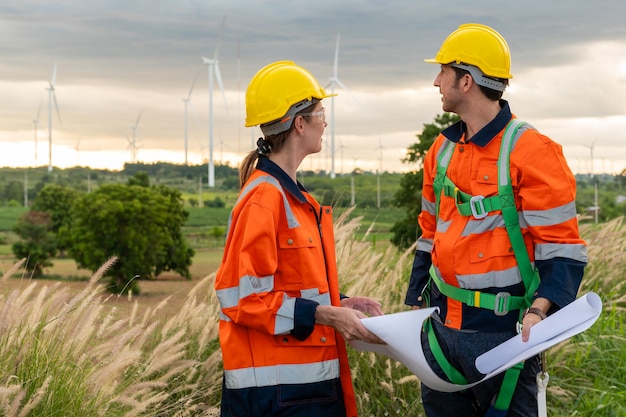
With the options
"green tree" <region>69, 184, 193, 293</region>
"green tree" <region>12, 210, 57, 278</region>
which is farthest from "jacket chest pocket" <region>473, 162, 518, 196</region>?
"green tree" <region>12, 210, 57, 278</region>

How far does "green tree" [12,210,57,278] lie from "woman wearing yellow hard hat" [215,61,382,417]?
40232 mm

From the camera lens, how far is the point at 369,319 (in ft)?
13.2

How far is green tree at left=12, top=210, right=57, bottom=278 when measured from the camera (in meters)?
43.2

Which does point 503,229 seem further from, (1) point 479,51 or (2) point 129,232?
(2) point 129,232

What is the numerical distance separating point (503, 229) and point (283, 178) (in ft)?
3.81

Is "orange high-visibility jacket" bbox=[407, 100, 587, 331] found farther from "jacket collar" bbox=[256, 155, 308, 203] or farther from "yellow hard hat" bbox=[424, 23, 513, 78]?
"jacket collar" bbox=[256, 155, 308, 203]

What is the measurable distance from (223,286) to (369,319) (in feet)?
2.28

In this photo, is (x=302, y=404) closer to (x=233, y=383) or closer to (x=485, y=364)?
(x=233, y=383)

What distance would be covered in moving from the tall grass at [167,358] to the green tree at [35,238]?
36.2 meters

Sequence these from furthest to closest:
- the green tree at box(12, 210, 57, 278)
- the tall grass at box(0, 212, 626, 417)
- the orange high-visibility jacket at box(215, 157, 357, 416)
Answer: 1. the green tree at box(12, 210, 57, 278)
2. the tall grass at box(0, 212, 626, 417)
3. the orange high-visibility jacket at box(215, 157, 357, 416)

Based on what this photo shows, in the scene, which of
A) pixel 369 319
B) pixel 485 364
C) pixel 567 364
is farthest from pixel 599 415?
pixel 369 319

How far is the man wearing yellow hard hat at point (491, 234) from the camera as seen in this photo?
4.25 meters

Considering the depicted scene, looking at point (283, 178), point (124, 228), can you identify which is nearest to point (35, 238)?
point (124, 228)

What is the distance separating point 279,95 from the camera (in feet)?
13.8
